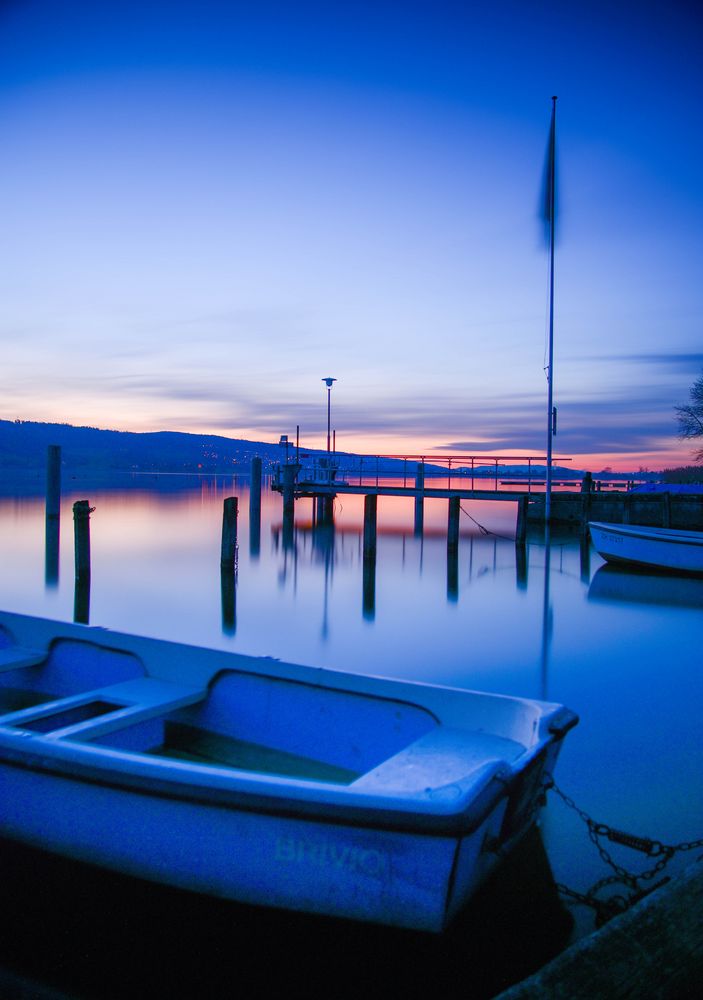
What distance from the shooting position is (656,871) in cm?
397

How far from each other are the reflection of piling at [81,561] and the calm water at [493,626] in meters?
0.28

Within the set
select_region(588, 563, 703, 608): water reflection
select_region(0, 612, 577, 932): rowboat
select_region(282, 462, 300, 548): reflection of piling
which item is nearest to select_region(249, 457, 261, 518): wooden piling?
select_region(282, 462, 300, 548): reflection of piling

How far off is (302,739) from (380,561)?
16.2 m

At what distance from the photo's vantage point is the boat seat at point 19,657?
619 cm

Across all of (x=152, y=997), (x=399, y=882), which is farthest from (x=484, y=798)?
(x=152, y=997)

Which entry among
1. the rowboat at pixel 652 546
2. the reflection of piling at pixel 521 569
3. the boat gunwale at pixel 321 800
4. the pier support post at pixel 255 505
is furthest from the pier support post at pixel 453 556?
the boat gunwale at pixel 321 800

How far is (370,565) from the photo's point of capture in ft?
51.0

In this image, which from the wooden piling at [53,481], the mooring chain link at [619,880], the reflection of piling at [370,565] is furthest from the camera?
the wooden piling at [53,481]

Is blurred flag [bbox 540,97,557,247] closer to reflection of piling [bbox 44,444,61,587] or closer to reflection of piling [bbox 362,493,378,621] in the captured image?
reflection of piling [bbox 362,493,378,621]

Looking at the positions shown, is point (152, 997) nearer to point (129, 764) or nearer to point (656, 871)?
point (129, 764)

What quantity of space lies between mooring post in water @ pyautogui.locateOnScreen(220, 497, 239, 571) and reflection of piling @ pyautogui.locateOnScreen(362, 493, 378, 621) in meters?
2.82

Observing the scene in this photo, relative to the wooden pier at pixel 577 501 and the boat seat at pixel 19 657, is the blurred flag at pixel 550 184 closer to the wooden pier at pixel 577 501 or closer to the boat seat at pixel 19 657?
the wooden pier at pixel 577 501

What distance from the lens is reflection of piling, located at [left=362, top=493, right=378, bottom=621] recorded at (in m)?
14.1

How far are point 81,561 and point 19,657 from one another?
783 cm
